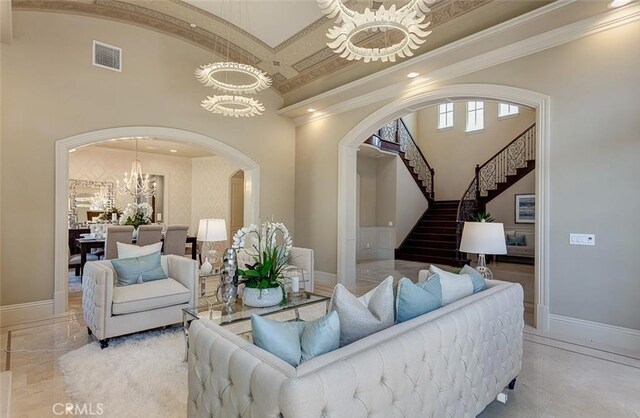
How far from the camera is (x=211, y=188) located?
10.2 metres

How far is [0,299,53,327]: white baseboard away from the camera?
4.09m

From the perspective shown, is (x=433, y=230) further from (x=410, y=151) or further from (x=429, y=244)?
(x=410, y=151)

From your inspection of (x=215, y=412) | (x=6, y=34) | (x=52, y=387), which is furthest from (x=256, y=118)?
(x=215, y=412)

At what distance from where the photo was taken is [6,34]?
396cm

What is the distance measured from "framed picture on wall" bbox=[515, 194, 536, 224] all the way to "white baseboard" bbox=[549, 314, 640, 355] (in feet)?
20.5

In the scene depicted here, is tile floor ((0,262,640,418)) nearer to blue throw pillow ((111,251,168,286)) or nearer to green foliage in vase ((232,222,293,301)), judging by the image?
blue throw pillow ((111,251,168,286))

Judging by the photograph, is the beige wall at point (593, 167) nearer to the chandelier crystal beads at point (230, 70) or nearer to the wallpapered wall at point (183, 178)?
the chandelier crystal beads at point (230, 70)

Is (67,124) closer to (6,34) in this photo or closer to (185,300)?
(6,34)

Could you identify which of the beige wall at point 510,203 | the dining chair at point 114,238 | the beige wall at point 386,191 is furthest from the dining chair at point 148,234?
the beige wall at point 510,203

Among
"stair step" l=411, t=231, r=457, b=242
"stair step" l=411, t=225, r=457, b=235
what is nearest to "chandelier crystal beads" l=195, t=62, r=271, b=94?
"stair step" l=411, t=231, r=457, b=242

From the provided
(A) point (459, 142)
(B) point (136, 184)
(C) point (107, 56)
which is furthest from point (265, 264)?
(A) point (459, 142)

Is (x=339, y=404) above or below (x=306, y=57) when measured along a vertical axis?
below

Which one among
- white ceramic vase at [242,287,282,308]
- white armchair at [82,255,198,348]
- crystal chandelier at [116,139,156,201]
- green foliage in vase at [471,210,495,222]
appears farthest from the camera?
crystal chandelier at [116,139,156,201]

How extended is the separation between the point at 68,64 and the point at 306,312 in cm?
487
